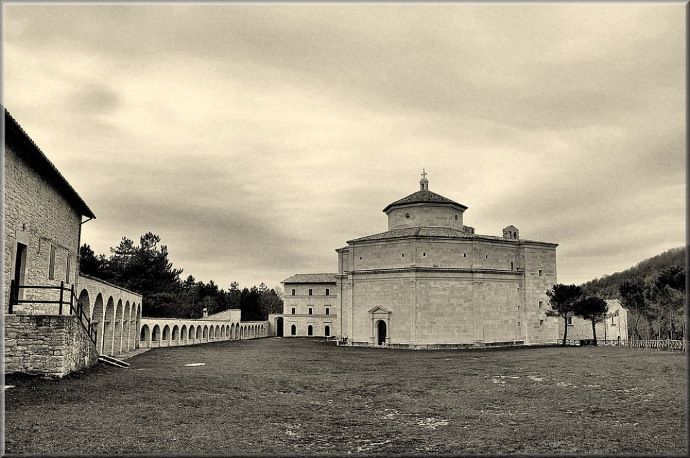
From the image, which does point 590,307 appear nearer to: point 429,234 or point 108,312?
point 429,234

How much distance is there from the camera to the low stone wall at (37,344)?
1380 cm

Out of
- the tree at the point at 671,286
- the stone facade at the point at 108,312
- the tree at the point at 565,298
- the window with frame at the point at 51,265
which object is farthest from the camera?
the tree at the point at 565,298

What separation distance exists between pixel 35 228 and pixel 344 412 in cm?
1132

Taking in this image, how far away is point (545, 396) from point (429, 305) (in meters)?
27.8

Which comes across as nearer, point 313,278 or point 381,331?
point 381,331

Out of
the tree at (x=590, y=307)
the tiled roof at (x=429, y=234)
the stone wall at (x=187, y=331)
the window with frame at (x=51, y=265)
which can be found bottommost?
the stone wall at (x=187, y=331)

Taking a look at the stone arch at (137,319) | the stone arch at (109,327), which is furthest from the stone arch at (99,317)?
the stone arch at (137,319)

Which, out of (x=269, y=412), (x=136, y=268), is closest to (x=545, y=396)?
(x=269, y=412)

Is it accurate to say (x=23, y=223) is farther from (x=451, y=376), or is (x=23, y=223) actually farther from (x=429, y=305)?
(x=429, y=305)

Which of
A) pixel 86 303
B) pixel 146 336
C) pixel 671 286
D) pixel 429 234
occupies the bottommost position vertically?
pixel 146 336

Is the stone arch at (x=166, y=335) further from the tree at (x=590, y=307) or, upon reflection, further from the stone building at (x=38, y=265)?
the tree at (x=590, y=307)

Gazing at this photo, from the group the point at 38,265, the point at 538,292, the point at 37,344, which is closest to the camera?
the point at 37,344

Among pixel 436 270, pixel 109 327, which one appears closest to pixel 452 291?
pixel 436 270

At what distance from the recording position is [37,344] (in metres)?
14.0
